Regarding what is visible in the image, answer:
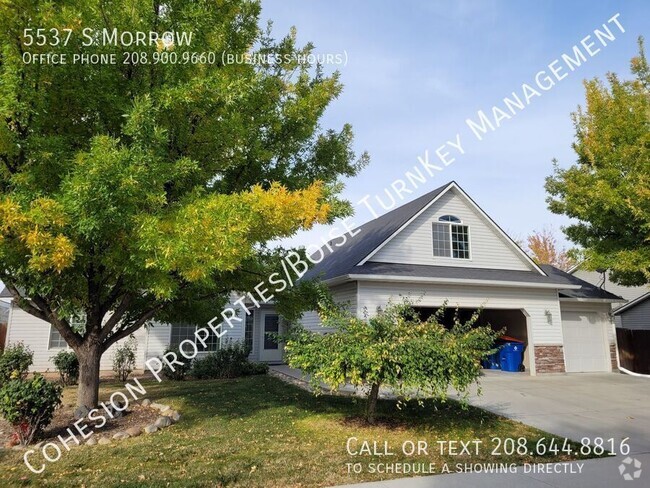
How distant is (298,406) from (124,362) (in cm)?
939

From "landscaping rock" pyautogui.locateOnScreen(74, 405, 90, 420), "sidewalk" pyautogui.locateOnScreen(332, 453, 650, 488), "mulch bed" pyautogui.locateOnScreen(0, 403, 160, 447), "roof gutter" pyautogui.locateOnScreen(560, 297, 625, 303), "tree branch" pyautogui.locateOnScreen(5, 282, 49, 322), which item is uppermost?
"roof gutter" pyautogui.locateOnScreen(560, 297, 625, 303)

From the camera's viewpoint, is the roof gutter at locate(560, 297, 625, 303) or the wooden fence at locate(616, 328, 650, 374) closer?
the roof gutter at locate(560, 297, 625, 303)

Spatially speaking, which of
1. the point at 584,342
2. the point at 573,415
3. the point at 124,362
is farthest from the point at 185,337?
the point at 584,342

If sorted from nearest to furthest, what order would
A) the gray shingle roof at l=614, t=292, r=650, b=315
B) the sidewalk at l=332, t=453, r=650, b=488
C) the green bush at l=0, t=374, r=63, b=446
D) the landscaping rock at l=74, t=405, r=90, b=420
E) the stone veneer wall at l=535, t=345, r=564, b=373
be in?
the sidewalk at l=332, t=453, r=650, b=488 < the green bush at l=0, t=374, r=63, b=446 < the landscaping rock at l=74, t=405, r=90, b=420 < the stone veneer wall at l=535, t=345, r=564, b=373 < the gray shingle roof at l=614, t=292, r=650, b=315

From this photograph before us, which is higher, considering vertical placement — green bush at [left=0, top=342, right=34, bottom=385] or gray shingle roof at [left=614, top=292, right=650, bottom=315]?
gray shingle roof at [left=614, top=292, right=650, bottom=315]

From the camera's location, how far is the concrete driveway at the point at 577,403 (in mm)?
7680

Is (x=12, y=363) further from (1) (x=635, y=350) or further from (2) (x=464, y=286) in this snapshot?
(1) (x=635, y=350)

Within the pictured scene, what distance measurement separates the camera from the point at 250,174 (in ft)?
31.3

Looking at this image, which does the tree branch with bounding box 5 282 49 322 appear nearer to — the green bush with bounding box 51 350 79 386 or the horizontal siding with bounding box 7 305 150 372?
the green bush with bounding box 51 350 79 386

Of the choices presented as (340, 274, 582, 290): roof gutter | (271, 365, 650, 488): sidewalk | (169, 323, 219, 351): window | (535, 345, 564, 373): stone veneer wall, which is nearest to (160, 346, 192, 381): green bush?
(169, 323, 219, 351): window

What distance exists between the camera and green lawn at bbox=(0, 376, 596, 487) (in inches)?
210

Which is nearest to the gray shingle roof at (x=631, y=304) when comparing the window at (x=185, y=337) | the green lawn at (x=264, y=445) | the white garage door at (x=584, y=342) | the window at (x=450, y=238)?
the white garage door at (x=584, y=342)

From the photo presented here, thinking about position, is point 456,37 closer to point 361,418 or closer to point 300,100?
point 300,100

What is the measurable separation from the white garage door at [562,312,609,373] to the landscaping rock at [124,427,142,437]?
1507cm
